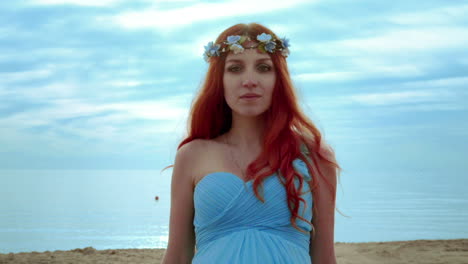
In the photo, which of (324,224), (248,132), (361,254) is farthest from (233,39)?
(361,254)

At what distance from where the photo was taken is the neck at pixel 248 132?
2.53 meters

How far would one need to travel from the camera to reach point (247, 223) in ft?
7.66

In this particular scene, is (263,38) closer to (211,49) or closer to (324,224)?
(211,49)

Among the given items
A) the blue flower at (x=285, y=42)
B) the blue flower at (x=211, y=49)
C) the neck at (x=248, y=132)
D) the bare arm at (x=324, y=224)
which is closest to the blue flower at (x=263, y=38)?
the blue flower at (x=285, y=42)

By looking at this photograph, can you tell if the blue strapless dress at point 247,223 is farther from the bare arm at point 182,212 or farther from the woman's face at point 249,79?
the woman's face at point 249,79

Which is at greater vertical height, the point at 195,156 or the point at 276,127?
the point at 276,127

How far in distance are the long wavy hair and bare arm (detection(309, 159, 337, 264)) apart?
2 cm

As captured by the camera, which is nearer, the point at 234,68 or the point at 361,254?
the point at 234,68

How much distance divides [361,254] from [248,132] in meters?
6.65

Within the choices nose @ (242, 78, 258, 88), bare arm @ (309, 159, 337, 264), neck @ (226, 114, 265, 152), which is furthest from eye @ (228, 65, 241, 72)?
bare arm @ (309, 159, 337, 264)

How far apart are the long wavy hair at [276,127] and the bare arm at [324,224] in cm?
2

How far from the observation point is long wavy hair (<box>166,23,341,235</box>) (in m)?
2.38

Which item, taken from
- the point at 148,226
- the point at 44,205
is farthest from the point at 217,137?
the point at 44,205

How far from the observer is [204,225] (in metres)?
2.40
